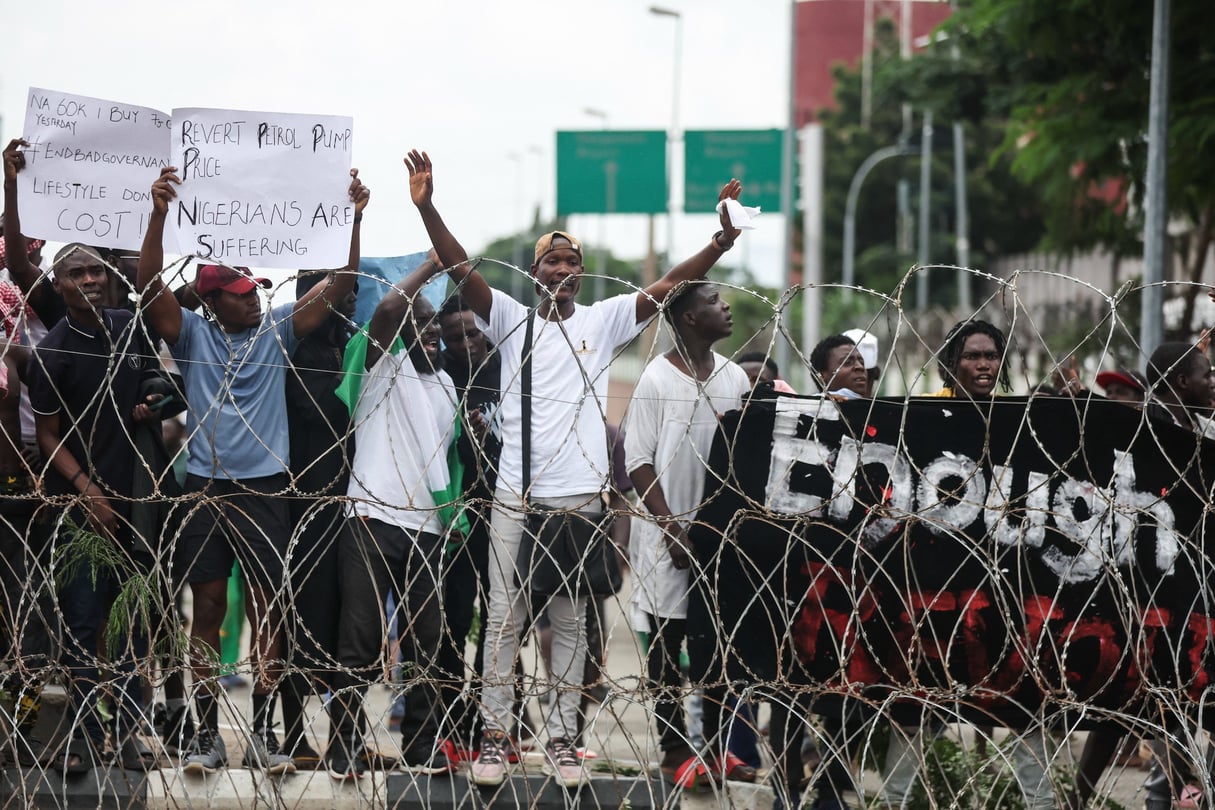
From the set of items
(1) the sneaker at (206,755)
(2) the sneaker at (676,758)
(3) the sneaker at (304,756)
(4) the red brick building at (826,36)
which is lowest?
(2) the sneaker at (676,758)

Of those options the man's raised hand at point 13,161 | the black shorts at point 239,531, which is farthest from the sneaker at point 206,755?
the man's raised hand at point 13,161

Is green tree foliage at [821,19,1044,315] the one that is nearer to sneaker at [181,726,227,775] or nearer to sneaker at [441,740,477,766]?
sneaker at [441,740,477,766]

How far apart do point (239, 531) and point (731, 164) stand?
17039 mm

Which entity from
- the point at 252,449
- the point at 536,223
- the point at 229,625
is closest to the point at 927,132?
the point at 536,223

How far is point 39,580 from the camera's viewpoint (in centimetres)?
475

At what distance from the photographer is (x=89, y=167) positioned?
4824 millimetres

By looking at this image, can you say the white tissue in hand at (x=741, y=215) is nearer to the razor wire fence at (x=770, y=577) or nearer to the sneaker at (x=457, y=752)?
the razor wire fence at (x=770, y=577)

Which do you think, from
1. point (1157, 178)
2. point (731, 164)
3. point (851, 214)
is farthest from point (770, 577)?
point (851, 214)

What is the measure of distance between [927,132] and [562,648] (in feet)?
96.8

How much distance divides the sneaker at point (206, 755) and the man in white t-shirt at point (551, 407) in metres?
0.87

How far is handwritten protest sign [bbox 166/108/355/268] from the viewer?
4.73 m

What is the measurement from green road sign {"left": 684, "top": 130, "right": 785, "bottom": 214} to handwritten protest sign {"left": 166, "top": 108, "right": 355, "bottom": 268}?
16.0 m

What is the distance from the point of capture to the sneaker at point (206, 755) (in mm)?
4762

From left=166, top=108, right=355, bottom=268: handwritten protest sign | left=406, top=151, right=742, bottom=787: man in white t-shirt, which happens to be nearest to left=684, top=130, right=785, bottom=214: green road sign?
left=406, top=151, right=742, bottom=787: man in white t-shirt
